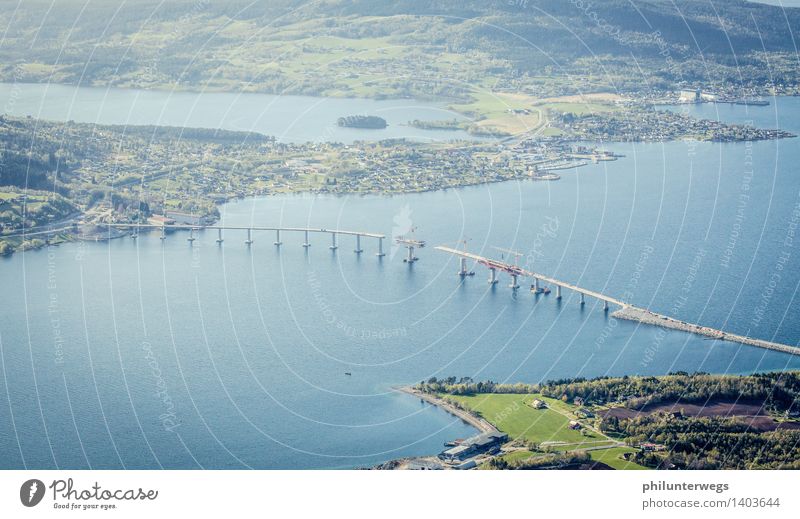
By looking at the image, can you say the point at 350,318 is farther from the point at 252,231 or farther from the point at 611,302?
the point at 252,231

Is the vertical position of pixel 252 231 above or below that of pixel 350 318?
above

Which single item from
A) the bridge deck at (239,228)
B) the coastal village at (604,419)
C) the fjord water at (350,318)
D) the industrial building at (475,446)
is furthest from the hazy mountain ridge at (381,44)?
the industrial building at (475,446)

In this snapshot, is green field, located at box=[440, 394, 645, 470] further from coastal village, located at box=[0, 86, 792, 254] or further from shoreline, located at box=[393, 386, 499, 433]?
coastal village, located at box=[0, 86, 792, 254]

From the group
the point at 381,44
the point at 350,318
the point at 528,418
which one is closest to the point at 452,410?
the point at 528,418

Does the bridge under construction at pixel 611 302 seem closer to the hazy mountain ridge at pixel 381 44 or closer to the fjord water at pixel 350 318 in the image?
the fjord water at pixel 350 318

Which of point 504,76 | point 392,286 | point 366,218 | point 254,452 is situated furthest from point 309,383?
point 504,76

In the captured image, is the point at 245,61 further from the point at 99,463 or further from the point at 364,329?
the point at 99,463
